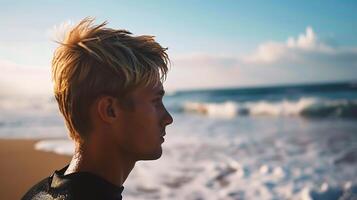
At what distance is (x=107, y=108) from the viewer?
3.94 ft

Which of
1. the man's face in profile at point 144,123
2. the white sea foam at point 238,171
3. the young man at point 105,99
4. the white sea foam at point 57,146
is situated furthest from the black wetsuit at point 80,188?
the white sea foam at point 57,146

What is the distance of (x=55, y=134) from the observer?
30.6 feet

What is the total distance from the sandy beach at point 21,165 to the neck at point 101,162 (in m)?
4.12

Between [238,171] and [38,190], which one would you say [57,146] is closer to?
[238,171]

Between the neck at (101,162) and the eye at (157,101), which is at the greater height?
the eye at (157,101)

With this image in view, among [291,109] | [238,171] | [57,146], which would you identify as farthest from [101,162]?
[291,109]

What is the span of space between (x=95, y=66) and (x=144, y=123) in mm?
230

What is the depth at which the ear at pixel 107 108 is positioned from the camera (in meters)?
1.19

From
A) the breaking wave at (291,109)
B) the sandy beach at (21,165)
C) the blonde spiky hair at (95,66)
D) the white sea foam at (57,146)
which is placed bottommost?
the blonde spiky hair at (95,66)

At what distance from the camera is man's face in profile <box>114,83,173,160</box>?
4.12ft

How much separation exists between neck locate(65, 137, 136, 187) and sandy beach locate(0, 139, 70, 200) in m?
4.12

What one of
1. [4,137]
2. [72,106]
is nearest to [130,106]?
[72,106]

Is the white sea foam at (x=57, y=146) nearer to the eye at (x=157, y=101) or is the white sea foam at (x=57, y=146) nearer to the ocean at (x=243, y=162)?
the ocean at (x=243, y=162)

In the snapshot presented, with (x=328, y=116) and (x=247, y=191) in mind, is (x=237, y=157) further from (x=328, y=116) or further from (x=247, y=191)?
(x=328, y=116)
